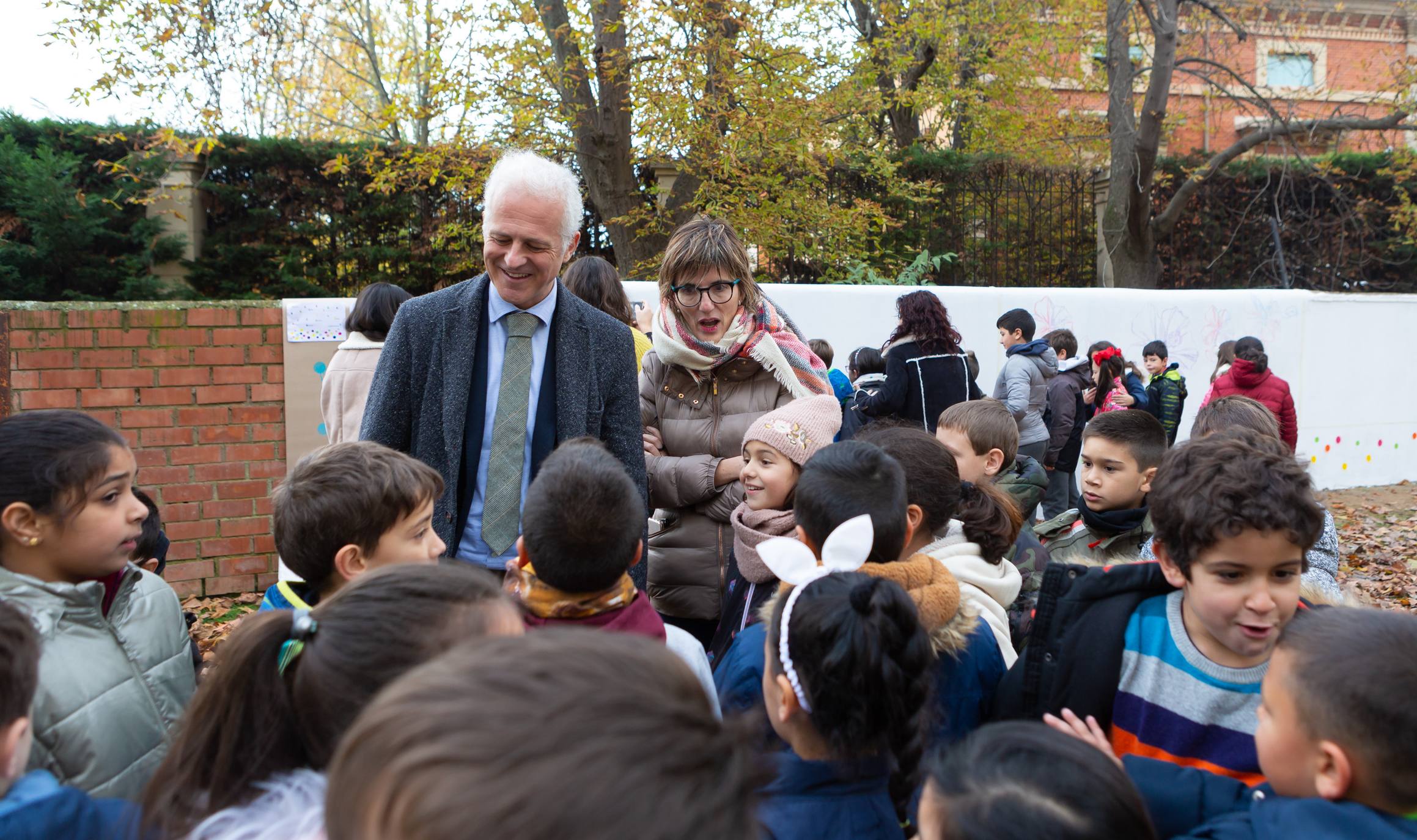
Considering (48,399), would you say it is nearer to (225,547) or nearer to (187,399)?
(187,399)

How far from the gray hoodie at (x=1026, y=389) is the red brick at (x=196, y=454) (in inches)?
205

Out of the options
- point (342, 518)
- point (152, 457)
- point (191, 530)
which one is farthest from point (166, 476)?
point (342, 518)

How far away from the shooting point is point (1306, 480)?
1946mm

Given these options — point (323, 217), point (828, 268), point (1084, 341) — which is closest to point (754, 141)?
point (828, 268)

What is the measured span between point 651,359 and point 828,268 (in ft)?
28.0

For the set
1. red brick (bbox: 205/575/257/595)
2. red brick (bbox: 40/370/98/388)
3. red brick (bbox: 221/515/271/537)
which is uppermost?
red brick (bbox: 40/370/98/388)

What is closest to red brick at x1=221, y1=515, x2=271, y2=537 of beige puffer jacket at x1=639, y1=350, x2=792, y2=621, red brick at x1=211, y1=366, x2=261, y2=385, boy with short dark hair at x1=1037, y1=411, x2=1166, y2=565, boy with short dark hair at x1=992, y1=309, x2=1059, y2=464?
red brick at x1=211, y1=366, x2=261, y2=385

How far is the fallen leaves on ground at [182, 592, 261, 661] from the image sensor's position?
5125 mm

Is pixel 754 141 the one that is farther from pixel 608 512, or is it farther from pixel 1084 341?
pixel 608 512

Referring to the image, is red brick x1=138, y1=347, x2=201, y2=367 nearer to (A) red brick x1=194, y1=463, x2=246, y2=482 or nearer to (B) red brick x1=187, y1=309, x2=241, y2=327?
(B) red brick x1=187, y1=309, x2=241, y2=327

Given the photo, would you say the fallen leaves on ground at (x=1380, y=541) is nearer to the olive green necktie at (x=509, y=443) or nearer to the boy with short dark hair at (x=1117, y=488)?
the boy with short dark hair at (x=1117, y=488)

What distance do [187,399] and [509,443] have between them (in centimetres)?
418

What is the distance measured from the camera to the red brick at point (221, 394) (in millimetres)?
5906

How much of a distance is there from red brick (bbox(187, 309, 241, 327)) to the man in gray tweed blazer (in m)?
3.85
